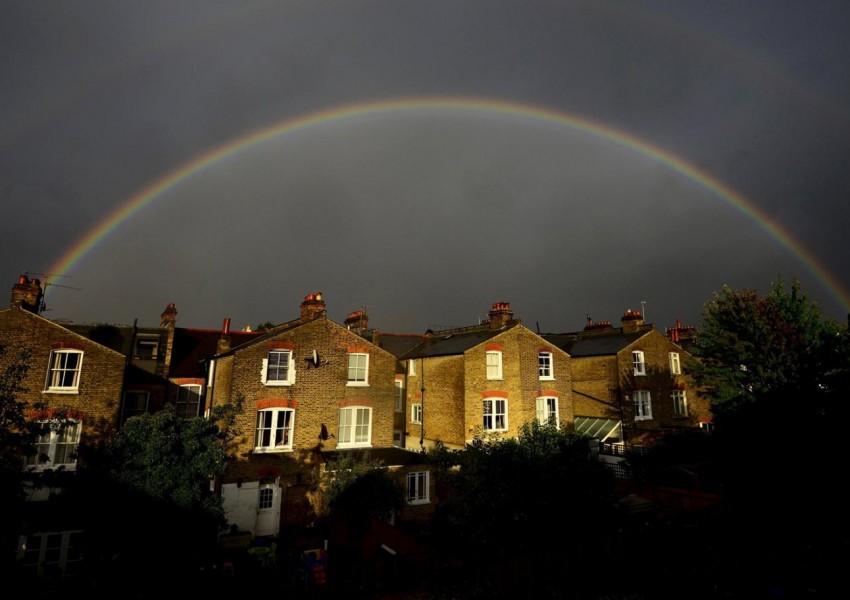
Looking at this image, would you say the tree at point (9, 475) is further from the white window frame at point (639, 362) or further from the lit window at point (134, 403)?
the white window frame at point (639, 362)

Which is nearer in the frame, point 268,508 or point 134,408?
point 268,508

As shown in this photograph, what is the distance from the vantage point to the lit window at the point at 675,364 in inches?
1581

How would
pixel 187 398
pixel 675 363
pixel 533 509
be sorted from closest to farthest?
pixel 533 509
pixel 187 398
pixel 675 363

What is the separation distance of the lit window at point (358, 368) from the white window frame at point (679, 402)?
1038 inches

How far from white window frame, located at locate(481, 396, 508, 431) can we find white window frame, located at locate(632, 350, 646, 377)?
12.8m

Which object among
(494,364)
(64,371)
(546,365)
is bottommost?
(64,371)

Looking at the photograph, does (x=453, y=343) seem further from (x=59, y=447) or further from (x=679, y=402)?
(x=59, y=447)

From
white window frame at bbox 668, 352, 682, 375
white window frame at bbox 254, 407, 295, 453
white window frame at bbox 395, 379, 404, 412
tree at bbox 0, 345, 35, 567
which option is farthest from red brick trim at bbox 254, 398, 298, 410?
white window frame at bbox 668, 352, 682, 375

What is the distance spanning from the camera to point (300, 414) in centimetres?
2466

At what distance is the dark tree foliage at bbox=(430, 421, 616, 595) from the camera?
13.6 meters

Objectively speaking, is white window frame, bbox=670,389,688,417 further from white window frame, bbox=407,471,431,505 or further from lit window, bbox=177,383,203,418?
lit window, bbox=177,383,203,418

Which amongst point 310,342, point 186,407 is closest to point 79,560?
point 186,407

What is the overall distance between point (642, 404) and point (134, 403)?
3448cm

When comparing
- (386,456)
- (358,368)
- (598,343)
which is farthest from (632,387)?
(358,368)
